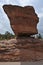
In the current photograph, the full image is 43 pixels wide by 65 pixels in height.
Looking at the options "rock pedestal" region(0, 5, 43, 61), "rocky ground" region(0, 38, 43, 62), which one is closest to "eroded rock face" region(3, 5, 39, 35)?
"rock pedestal" region(0, 5, 43, 61)

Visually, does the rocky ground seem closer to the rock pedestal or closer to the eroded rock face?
the rock pedestal

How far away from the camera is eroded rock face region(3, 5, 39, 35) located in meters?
19.2

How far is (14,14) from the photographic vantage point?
19359 millimetres

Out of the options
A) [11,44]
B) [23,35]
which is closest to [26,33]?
[23,35]

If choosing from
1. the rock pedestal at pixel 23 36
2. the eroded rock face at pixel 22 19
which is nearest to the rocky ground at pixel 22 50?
the rock pedestal at pixel 23 36

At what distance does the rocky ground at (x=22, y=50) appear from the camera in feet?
60.8

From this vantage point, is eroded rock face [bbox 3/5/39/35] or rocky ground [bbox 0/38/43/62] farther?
eroded rock face [bbox 3/5/39/35]

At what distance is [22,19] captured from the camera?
19.7m

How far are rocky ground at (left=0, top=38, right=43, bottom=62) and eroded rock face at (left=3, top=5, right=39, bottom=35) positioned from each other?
2.71 ft

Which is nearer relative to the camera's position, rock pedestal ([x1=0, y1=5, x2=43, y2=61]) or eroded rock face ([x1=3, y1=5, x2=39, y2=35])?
rock pedestal ([x1=0, y1=5, x2=43, y2=61])

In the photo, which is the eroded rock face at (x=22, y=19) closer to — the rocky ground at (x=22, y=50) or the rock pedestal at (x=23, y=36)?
the rock pedestal at (x=23, y=36)

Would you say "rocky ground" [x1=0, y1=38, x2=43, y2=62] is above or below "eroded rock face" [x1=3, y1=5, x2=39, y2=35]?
below

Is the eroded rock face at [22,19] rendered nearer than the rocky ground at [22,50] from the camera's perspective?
No

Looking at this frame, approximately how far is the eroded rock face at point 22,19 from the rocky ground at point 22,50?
82cm
